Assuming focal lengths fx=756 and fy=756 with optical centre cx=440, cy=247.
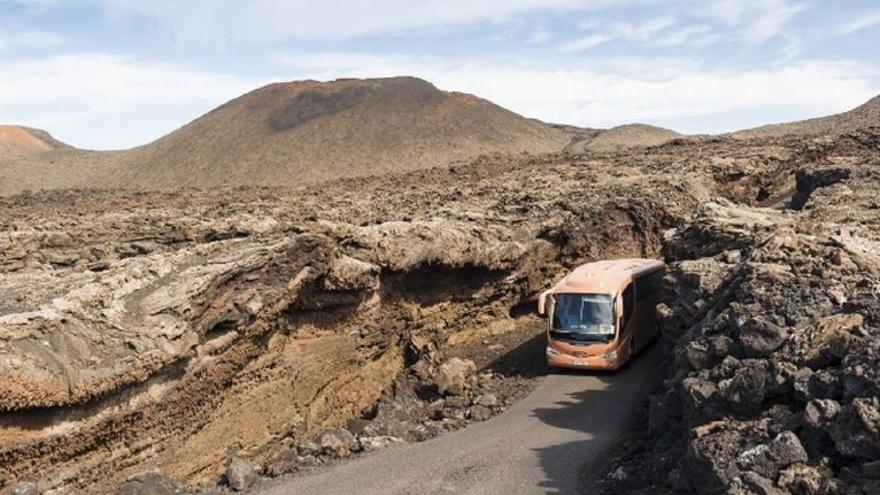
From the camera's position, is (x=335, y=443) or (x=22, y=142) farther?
(x=22, y=142)

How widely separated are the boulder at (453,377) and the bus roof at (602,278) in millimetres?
3161

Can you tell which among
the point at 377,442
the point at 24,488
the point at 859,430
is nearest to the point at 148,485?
the point at 24,488

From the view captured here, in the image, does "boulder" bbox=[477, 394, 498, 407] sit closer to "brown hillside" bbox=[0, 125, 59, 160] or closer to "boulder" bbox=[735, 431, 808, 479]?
"boulder" bbox=[735, 431, 808, 479]

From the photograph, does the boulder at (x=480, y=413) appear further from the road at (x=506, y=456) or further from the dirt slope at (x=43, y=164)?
the dirt slope at (x=43, y=164)

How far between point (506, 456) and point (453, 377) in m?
6.11

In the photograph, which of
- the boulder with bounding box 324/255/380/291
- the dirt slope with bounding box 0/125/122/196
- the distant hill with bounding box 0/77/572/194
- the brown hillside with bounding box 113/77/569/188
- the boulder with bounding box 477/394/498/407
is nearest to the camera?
the boulder with bounding box 324/255/380/291

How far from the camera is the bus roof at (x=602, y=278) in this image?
1861cm

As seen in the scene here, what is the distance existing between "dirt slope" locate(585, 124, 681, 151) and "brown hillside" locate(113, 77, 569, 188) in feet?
20.8

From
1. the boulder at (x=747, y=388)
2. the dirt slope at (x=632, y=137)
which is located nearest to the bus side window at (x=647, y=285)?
the boulder at (x=747, y=388)

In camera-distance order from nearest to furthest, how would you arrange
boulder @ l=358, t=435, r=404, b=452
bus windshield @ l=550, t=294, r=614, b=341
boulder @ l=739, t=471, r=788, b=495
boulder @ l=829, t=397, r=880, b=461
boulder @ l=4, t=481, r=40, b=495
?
boulder @ l=829, t=397, r=880, b=461
boulder @ l=739, t=471, r=788, b=495
boulder @ l=4, t=481, r=40, b=495
boulder @ l=358, t=435, r=404, b=452
bus windshield @ l=550, t=294, r=614, b=341

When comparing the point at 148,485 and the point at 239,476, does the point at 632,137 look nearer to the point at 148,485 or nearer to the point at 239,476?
the point at 239,476

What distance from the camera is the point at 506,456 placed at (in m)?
13.1

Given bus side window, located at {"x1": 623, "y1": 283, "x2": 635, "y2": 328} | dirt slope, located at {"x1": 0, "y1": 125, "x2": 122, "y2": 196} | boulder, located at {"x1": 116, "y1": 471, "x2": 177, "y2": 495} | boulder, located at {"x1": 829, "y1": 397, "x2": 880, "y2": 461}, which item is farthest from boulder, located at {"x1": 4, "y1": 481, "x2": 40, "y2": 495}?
dirt slope, located at {"x1": 0, "y1": 125, "x2": 122, "y2": 196}

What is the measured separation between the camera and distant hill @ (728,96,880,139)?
71.6m
